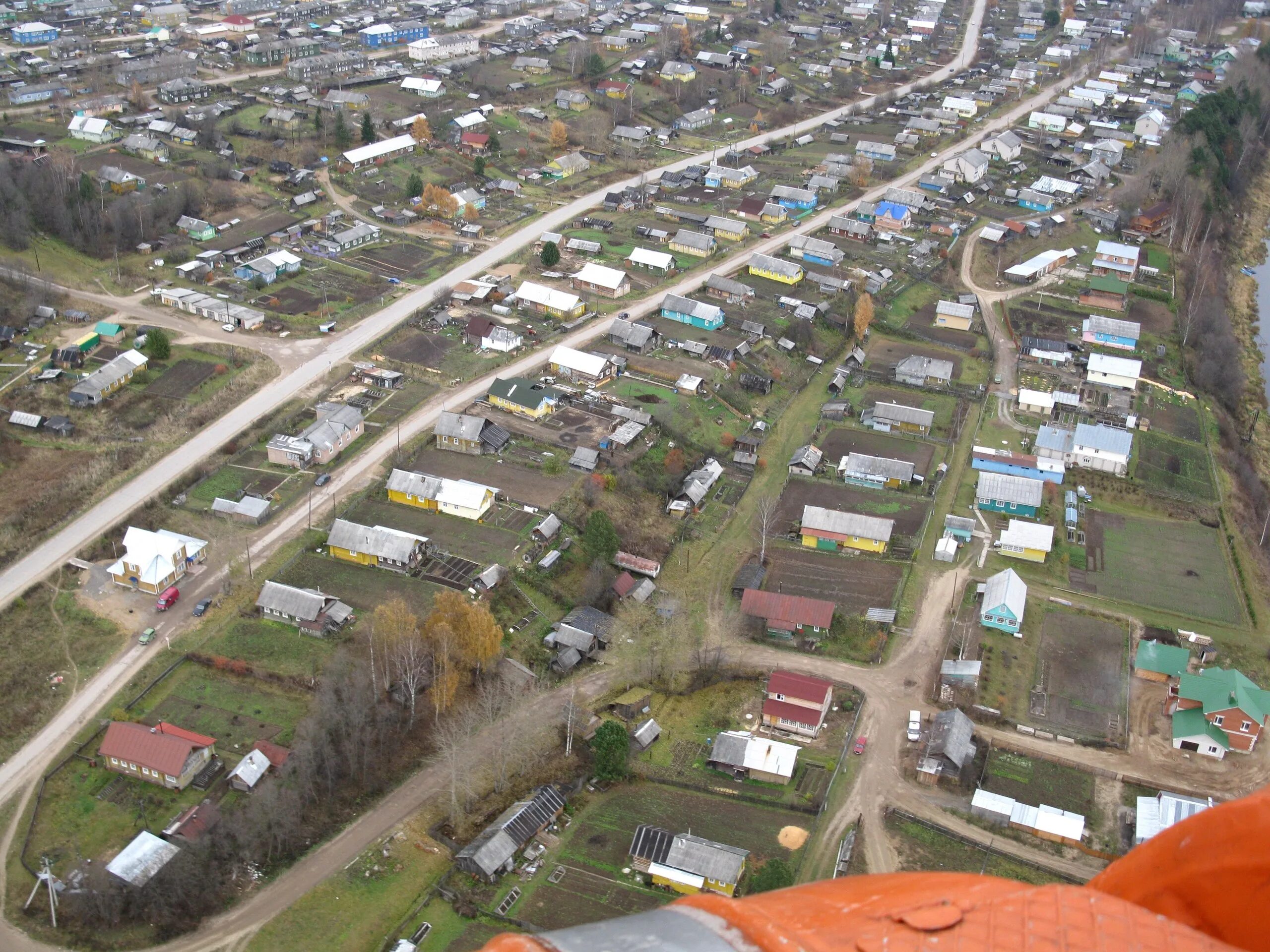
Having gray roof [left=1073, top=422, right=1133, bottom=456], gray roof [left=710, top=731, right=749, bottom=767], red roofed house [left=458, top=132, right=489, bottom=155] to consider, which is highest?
red roofed house [left=458, top=132, right=489, bottom=155]

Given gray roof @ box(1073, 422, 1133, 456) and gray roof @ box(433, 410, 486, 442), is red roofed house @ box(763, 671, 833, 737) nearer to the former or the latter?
gray roof @ box(433, 410, 486, 442)

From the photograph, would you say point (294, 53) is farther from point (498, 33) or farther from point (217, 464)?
point (217, 464)

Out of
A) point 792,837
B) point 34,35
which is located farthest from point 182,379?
point 34,35

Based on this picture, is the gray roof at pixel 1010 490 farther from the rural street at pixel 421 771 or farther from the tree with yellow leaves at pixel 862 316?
the tree with yellow leaves at pixel 862 316

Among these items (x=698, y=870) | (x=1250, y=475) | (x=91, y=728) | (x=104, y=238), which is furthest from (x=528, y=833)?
(x=104, y=238)

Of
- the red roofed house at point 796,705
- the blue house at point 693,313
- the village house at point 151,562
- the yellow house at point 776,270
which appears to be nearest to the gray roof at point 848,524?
the red roofed house at point 796,705

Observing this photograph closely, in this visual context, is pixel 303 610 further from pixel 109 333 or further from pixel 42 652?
pixel 109 333

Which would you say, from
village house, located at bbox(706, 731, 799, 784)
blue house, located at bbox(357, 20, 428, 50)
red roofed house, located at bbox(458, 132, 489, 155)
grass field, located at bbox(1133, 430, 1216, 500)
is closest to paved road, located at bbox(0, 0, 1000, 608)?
red roofed house, located at bbox(458, 132, 489, 155)
